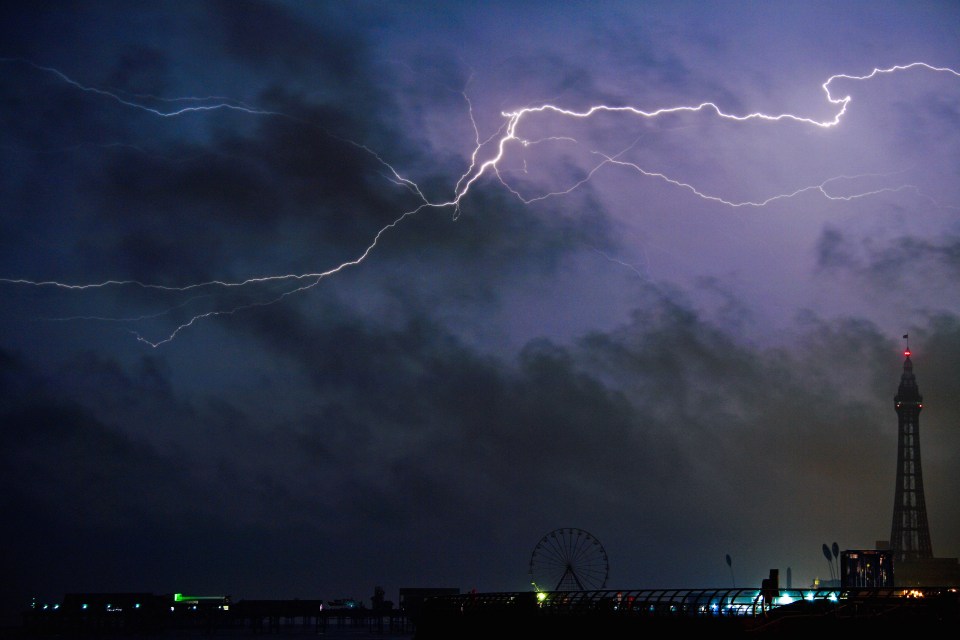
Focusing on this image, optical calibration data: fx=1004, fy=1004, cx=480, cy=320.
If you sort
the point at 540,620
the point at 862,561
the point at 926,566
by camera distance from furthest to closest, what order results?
1. the point at 926,566
2. the point at 862,561
3. the point at 540,620

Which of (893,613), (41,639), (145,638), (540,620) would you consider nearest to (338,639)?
(145,638)

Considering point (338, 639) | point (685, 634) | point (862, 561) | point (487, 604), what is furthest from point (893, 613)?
point (338, 639)

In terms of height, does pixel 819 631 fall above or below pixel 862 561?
below

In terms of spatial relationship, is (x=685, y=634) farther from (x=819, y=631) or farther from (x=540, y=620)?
(x=540, y=620)

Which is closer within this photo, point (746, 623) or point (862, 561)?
point (746, 623)

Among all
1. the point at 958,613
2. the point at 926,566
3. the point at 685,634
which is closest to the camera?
the point at 958,613

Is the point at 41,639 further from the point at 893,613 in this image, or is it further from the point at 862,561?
the point at 893,613

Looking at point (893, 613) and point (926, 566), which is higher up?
point (926, 566)

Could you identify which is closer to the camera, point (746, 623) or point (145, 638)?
point (746, 623)

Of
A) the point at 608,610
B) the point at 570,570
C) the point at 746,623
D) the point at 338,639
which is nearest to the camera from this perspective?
the point at 746,623
